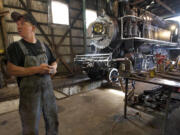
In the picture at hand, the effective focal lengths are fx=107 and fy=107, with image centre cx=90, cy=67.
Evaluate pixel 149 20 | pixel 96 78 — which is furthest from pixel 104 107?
pixel 149 20

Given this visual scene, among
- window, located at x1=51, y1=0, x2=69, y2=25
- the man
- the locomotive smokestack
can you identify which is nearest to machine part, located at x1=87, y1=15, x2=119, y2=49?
the locomotive smokestack

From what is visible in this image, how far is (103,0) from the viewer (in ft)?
25.1

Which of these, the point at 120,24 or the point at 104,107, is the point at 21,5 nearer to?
the point at 120,24

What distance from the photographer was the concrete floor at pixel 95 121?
176cm

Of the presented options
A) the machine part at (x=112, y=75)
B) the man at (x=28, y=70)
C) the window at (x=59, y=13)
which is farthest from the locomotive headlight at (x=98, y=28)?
the man at (x=28, y=70)

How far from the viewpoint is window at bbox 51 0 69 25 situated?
5.57 meters

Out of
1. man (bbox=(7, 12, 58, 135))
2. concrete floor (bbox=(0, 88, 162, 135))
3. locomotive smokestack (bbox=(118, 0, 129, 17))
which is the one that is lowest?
concrete floor (bbox=(0, 88, 162, 135))

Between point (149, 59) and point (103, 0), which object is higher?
point (103, 0)

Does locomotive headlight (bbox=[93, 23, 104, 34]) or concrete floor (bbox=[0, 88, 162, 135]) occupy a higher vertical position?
locomotive headlight (bbox=[93, 23, 104, 34])

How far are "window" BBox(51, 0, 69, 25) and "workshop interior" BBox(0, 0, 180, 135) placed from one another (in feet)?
0.15

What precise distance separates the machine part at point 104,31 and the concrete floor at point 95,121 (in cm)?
242

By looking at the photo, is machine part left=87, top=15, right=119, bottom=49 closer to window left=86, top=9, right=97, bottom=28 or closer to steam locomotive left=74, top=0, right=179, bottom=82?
steam locomotive left=74, top=0, right=179, bottom=82

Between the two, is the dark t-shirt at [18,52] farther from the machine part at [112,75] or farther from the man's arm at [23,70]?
the machine part at [112,75]

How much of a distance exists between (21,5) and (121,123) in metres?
5.86
